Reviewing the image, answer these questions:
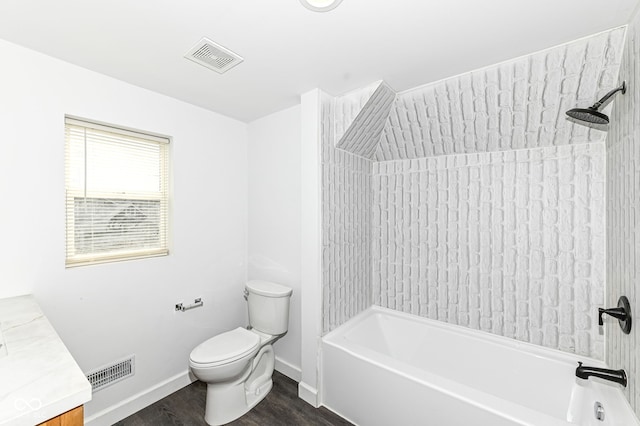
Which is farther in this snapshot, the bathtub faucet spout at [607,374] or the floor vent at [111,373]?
the floor vent at [111,373]

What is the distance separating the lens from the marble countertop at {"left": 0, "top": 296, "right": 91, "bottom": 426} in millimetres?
741

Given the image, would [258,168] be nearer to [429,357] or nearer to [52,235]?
[52,235]

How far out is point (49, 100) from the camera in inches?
A: 64.4

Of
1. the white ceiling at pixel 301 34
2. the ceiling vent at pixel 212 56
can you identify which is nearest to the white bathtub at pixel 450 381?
the white ceiling at pixel 301 34

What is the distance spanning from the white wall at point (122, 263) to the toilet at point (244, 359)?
1.35 feet

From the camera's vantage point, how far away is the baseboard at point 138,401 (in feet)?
5.90

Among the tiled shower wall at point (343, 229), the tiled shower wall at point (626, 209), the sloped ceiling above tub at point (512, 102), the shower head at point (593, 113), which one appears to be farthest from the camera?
the tiled shower wall at point (343, 229)

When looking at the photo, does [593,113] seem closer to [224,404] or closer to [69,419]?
[69,419]

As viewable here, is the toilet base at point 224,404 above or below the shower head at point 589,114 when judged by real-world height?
below

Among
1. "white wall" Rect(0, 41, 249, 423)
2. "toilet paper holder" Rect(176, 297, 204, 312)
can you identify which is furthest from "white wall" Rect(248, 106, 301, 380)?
"toilet paper holder" Rect(176, 297, 204, 312)

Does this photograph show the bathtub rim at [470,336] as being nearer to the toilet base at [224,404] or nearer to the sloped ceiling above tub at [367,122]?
the toilet base at [224,404]

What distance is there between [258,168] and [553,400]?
278 cm

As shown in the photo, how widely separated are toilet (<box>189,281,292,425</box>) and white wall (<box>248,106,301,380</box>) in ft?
0.60

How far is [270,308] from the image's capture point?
2.27 meters
